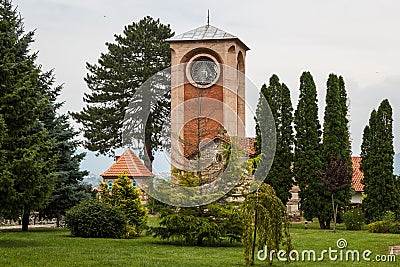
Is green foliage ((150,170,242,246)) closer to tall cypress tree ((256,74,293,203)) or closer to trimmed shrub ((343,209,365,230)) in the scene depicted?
trimmed shrub ((343,209,365,230))

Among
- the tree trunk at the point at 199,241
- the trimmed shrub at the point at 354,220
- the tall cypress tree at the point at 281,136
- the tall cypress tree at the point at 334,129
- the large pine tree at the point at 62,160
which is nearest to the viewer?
the tree trunk at the point at 199,241

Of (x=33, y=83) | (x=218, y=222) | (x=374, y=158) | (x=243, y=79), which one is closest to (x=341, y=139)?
(x=374, y=158)

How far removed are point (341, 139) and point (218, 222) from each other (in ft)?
45.0

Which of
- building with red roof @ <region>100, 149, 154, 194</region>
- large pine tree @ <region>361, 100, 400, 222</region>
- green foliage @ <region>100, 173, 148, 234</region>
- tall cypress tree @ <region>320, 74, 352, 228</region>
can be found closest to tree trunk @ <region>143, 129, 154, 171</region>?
building with red roof @ <region>100, 149, 154, 194</region>

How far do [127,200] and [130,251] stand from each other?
7.15 meters

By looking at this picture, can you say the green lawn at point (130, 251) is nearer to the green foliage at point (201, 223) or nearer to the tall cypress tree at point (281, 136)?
the green foliage at point (201, 223)

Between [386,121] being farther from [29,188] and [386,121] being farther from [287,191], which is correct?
[29,188]

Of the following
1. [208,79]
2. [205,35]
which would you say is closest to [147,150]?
[208,79]

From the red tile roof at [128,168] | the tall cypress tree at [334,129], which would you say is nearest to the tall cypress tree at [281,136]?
the tall cypress tree at [334,129]

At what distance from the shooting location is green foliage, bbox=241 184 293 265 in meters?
13.5

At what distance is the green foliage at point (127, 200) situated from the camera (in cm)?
2367

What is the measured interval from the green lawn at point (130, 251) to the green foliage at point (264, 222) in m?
0.89

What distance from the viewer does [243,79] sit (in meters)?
36.5

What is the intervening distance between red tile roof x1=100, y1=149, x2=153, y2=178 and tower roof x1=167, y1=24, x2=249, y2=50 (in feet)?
22.8
